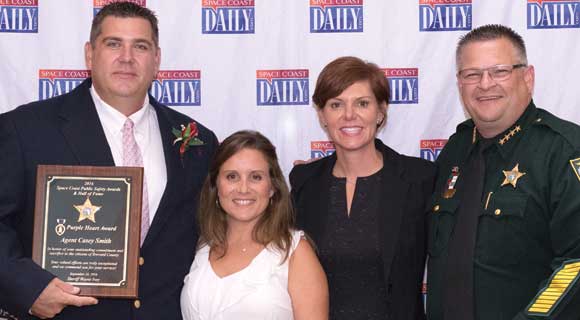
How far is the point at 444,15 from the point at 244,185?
203 centimetres

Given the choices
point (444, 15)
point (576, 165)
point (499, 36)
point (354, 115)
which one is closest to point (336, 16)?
point (444, 15)

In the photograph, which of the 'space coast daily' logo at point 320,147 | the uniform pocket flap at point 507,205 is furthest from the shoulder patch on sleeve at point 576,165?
the 'space coast daily' logo at point 320,147

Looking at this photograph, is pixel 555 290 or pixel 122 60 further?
pixel 122 60

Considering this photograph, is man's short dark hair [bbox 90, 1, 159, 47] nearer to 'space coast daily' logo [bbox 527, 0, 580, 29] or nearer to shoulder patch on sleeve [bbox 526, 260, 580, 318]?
shoulder patch on sleeve [bbox 526, 260, 580, 318]

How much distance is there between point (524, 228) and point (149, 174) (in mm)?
1677

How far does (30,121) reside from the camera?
3021 mm

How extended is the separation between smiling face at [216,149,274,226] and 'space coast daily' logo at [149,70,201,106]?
136 cm

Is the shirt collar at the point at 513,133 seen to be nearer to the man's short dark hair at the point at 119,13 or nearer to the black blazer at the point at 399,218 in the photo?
the black blazer at the point at 399,218

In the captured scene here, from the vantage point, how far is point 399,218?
3307mm

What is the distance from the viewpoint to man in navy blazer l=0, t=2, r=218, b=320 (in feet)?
9.47

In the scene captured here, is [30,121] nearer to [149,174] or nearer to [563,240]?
[149,174]

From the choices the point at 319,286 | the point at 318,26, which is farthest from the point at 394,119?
the point at 319,286

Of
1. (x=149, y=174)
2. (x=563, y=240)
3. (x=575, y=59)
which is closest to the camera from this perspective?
(x=563, y=240)

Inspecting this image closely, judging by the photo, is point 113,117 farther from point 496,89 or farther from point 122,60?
point 496,89
